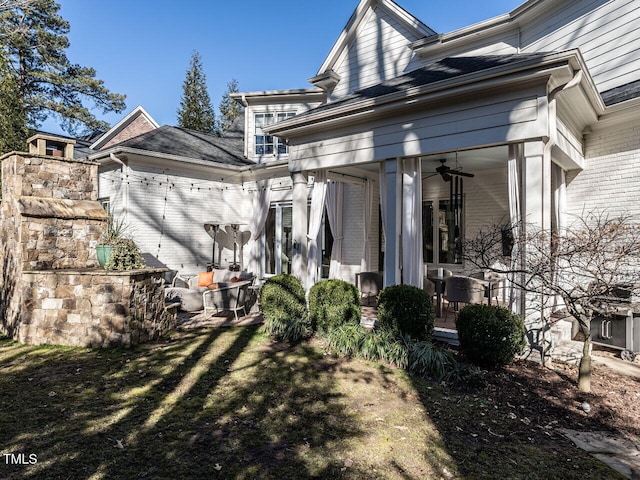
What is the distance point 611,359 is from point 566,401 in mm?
2064

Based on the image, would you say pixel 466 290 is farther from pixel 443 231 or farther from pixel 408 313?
pixel 443 231

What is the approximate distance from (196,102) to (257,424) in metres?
35.1

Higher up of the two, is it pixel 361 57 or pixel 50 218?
pixel 361 57

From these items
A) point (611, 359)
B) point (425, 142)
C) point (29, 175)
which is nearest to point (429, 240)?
point (425, 142)

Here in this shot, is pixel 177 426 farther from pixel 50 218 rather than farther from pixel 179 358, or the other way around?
pixel 50 218

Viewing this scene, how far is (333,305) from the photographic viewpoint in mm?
6480

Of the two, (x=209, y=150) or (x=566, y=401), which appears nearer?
(x=566, y=401)

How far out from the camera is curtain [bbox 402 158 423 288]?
6387mm

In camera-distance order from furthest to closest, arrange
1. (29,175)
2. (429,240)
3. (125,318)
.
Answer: (429,240) → (29,175) → (125,318)

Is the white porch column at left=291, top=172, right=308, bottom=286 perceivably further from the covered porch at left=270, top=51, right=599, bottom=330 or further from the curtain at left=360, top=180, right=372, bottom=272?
the curtain at left=360, top=180, right=372, bottom=272

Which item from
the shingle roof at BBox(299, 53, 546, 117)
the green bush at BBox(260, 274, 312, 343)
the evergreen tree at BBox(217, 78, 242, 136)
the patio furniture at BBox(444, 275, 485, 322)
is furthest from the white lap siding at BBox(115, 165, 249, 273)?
the evergreen tree at BBox(217, 78, 242, 136)

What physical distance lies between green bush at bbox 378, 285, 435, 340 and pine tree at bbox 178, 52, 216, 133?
103 feet

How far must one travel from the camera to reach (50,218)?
22.7ft

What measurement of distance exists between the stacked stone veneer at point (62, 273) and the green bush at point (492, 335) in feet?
16.9
